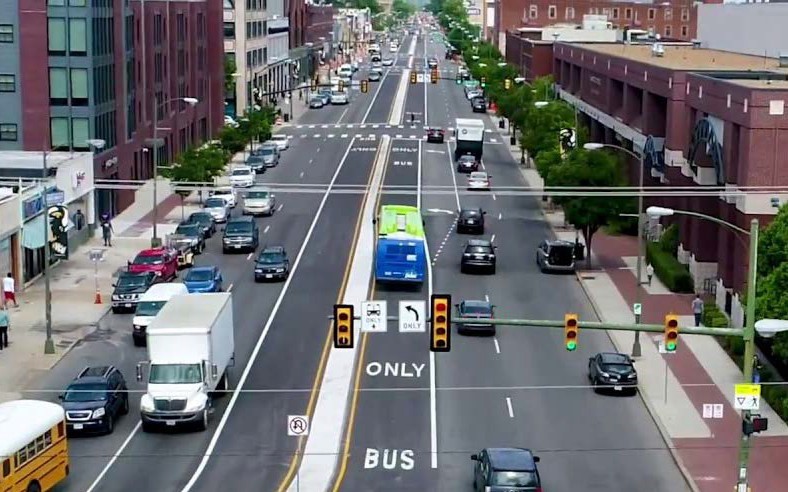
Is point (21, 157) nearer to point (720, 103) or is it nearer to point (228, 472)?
point (720, 103)

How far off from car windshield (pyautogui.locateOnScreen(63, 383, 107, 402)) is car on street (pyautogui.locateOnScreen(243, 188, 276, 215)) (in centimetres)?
4012

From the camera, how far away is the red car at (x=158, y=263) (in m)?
60.6

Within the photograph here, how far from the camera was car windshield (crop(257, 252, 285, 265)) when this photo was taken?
62500 mm

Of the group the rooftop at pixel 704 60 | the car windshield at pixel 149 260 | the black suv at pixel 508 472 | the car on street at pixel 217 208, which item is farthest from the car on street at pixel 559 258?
the black suv at pixel 508 472

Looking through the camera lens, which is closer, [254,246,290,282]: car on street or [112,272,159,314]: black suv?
[112,272,159,314]: black suv

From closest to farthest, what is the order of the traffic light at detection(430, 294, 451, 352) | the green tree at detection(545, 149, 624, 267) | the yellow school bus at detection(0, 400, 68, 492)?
the yellow school bus at detection(0, 400, 68, 492), the traffic light at detection(430, 294, 451, 352), the green tree at detection(545, 149, 624, 267)

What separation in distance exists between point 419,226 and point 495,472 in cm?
2911

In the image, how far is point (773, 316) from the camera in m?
42.3

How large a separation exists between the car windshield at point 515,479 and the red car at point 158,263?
95.7 ft

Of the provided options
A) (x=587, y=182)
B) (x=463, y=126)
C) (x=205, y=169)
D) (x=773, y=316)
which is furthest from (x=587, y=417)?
(x=463, y=126)

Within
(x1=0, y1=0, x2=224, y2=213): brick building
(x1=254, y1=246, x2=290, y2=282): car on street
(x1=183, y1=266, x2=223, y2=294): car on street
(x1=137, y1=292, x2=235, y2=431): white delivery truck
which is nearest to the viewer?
(x1=137, y1=292, x2=235, y2=431): white delivery truck

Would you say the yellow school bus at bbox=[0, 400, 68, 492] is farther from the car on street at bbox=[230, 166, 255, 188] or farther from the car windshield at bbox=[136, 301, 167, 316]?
the car on street at bbox=[230, 166, 255, 188]

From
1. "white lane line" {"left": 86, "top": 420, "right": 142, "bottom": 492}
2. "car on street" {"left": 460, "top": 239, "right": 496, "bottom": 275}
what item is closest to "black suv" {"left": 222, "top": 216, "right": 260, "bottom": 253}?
"car on street" {"left": 460, "top": 239, "right": 496, "bottom": 275}

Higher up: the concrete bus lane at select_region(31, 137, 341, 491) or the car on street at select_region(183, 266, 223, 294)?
the car on street at select_region(183, 266, 223, 294)
